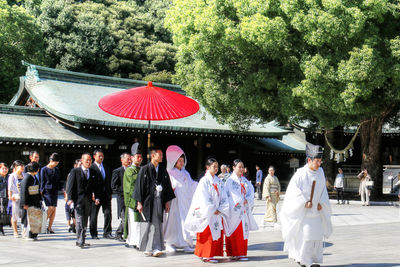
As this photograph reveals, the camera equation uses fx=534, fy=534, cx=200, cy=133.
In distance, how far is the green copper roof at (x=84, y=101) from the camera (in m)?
24.6

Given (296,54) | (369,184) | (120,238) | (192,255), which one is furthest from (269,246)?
(369,184)

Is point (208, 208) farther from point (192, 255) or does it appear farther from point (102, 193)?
point (102, 193)

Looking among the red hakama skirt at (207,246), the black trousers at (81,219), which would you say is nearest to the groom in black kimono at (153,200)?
the red hakama skirt at (207,246)

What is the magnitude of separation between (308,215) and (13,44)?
32.4m

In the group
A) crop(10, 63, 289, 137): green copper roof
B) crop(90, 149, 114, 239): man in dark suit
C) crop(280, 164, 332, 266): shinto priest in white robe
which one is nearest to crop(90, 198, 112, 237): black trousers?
crop(90, 149, 114, 239): man in dark suit

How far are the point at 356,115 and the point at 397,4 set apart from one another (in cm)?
427

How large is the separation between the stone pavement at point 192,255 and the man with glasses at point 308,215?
469 millimetres

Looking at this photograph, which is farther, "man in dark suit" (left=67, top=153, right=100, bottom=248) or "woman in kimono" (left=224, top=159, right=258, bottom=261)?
"man in dark suit" (left=67, top=153, right=100, bottom=248)

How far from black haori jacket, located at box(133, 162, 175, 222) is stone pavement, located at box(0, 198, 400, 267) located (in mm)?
823

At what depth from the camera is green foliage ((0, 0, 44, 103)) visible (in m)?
35.2

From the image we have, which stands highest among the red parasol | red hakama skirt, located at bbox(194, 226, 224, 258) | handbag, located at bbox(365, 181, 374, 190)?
the red parasol

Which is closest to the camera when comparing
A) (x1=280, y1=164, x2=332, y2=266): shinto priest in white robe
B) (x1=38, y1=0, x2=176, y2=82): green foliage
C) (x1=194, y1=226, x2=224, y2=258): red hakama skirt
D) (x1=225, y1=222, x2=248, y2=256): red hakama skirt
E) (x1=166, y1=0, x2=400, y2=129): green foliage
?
(x1=280, y1=164, x2=332, y2=266): shinto priest in white robe

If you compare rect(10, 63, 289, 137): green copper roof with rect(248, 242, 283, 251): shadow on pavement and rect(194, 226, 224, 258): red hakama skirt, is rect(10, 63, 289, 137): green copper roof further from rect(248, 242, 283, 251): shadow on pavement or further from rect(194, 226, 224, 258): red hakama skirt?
rect(194, 226, 224, 258): red hakama skirt

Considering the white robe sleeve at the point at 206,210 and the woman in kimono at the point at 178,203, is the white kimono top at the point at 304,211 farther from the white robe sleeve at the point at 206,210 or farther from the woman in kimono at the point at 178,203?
the woman in kimono at the point at 178,203
